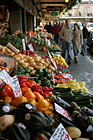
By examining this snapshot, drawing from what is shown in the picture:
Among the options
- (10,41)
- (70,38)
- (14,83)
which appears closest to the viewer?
(14,83)

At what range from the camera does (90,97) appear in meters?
2.44

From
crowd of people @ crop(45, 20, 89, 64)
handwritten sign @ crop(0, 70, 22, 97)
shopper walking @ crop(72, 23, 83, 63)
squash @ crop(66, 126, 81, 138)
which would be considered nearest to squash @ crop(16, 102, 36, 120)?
squash @ crop(66, 126, 81, 138)

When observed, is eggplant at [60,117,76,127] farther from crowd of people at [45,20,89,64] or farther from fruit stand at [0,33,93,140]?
crowd of people at [45,20,89,64]

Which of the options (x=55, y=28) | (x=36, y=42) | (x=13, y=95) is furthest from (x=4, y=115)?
(x=55, y=28)

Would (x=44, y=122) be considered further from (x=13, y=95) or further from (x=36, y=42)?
(x=36, y=42)

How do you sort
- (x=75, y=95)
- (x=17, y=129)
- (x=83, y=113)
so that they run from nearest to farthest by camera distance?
(x=17, y=129), (x=83, y=113), (x=75, y=95)

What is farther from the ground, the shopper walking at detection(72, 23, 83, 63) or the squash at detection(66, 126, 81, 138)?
the shopper walking at detection(72, 23, 83, 63)

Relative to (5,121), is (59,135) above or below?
below

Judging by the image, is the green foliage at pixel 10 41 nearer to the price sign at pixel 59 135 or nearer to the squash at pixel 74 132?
the squash at pixel 74 132

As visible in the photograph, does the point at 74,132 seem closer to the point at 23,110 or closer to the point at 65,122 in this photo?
the point at 65,122

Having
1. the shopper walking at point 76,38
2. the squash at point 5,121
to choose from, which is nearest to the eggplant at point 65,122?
the squash at point 5,121

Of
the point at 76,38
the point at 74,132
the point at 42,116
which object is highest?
the point at 76,38

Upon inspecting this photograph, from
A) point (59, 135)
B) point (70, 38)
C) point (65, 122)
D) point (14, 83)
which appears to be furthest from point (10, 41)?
point (59, 135)

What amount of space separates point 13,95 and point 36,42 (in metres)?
5.41
